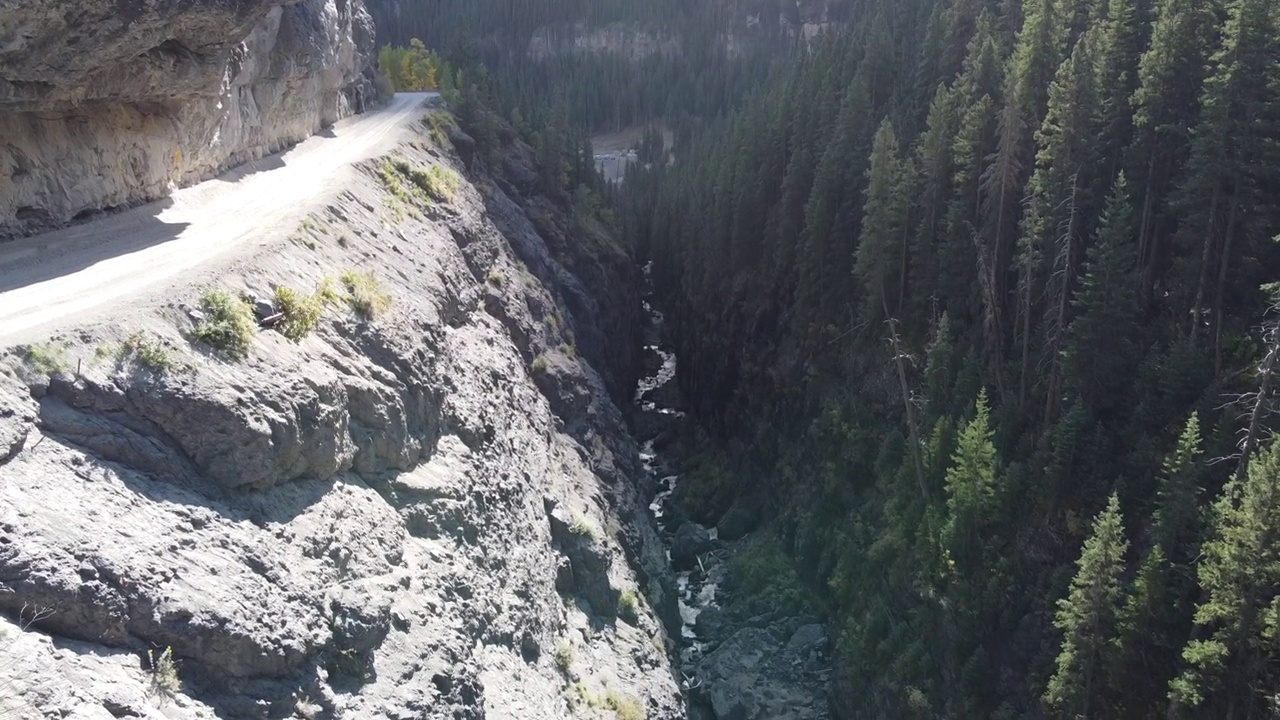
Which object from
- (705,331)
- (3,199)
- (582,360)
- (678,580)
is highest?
(3,199)

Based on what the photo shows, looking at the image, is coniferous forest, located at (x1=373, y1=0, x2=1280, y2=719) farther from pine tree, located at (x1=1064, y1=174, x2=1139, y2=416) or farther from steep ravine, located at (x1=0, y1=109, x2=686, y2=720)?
steep ravine, located at (x1=0, y1=109, x2=686, y2=720)

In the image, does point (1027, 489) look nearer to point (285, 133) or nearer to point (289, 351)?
point (289, 351)

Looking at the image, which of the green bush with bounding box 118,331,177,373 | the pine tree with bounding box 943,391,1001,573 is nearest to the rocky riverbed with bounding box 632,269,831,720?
the pine tree with bounding box 943,391,1001,573

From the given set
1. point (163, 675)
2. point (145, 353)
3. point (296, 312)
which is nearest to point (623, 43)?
point (296, 312)

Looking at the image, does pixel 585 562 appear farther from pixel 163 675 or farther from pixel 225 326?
pixel 163 675

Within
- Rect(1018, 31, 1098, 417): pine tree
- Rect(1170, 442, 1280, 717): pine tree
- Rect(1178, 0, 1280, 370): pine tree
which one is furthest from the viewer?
Rect(1018, 31, 1098, 417): pine tree

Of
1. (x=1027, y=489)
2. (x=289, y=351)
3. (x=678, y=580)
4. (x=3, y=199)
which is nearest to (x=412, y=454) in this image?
(x=289, y=351)

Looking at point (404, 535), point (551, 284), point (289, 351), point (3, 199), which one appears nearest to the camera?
point (289, 351)
